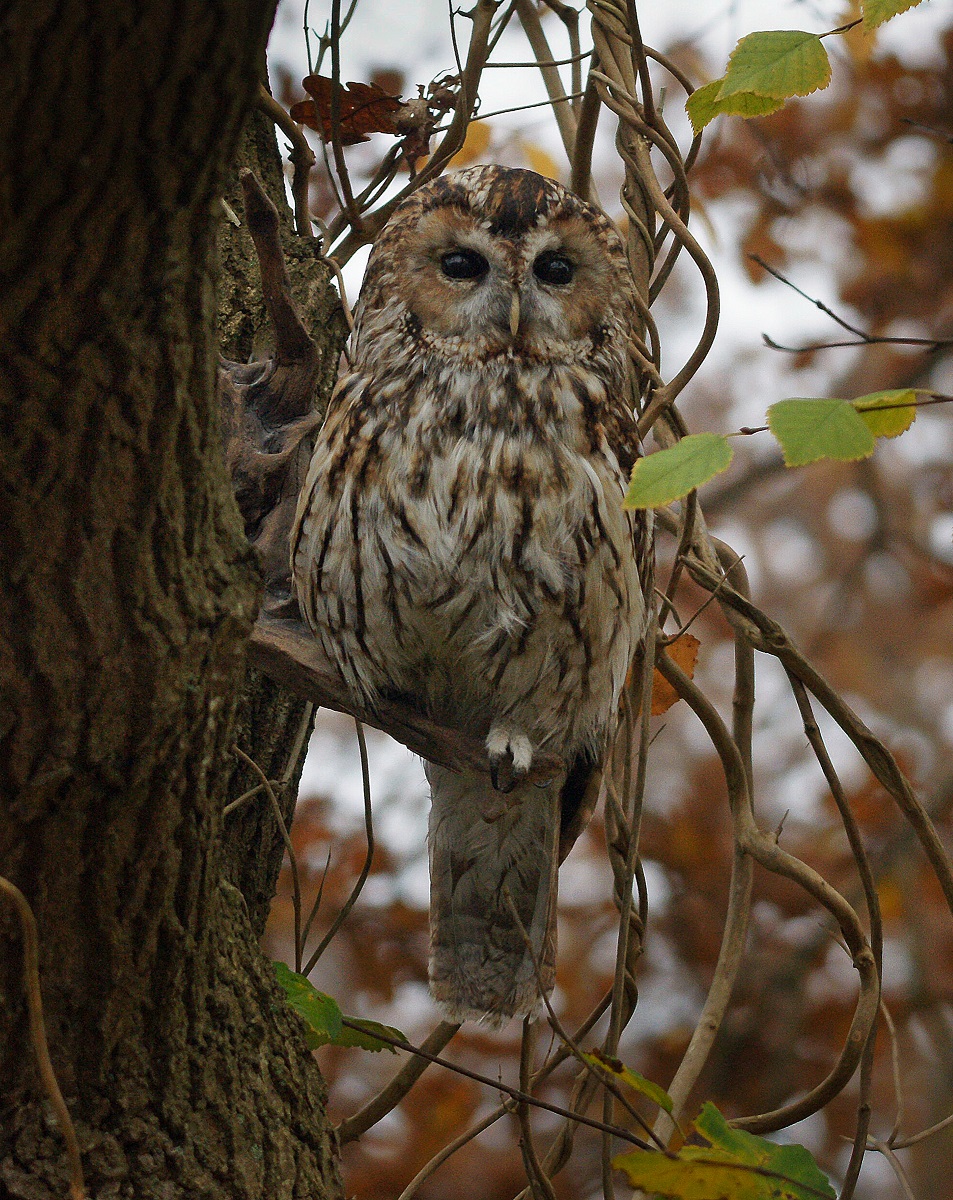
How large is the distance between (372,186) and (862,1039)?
5.33 feet

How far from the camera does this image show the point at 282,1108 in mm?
1383

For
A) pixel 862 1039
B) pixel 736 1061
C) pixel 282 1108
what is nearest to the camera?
pixel 282 1108

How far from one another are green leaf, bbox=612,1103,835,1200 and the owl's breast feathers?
2.27 ft

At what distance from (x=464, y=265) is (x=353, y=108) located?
1.61ft

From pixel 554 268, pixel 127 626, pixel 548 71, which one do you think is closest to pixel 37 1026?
pixel 127 626

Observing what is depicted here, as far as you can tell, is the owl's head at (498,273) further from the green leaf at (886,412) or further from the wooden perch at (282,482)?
the green leaf at (886,412)

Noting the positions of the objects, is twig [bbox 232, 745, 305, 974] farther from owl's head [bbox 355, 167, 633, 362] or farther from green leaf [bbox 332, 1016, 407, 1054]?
owl's head [bbox 355, 167, 633, 362]

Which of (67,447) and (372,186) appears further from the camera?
(372,186)

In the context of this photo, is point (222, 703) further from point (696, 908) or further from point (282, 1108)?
point (696, 908)

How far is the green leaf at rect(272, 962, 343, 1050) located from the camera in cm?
148

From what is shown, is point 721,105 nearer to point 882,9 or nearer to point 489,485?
point 882,9

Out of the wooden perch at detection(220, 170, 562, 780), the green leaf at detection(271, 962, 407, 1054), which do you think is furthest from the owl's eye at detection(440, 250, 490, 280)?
the green leaf at detection(271, 962, 407, 1054)

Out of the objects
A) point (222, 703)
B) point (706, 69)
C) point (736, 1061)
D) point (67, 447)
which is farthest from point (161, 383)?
point (706, 69)

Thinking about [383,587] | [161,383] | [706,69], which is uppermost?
[706,69]
